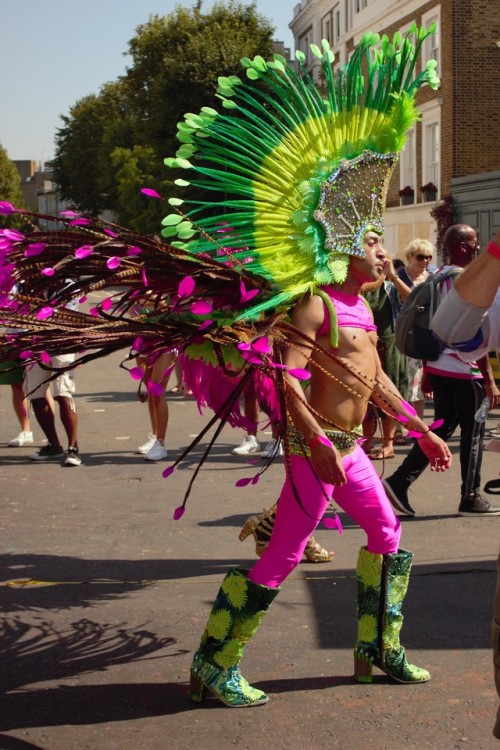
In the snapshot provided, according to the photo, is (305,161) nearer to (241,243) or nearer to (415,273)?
(241,243)

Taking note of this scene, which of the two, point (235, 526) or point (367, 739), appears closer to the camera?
point (367, 739)

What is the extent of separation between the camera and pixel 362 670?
15.1ft

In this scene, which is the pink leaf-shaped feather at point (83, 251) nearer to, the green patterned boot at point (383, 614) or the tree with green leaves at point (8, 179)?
the green patterned boot at point (383, 614)

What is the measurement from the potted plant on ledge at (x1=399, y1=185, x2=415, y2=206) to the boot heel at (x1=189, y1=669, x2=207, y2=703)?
34.2m

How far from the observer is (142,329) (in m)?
4.17

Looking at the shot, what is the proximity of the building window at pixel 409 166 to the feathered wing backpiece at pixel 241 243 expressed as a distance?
34.1 m

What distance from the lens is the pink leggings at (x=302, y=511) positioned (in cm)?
434

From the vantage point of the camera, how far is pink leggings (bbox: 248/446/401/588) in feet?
14.2

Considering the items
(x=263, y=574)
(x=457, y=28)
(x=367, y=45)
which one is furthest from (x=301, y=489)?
(x=457, y=28)

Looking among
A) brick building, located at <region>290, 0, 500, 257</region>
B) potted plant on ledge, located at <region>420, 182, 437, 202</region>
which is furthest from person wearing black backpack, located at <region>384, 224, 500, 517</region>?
potted plant on ledge, located at <region>420, 182, 437, 202</region>

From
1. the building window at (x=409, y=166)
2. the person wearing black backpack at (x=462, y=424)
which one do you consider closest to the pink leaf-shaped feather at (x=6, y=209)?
the person wearing black backpack at (x=462, y=424)

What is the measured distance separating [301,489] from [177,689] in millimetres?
1020

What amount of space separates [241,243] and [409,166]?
3516 centimetres

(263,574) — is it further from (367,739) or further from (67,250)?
(67,250)
